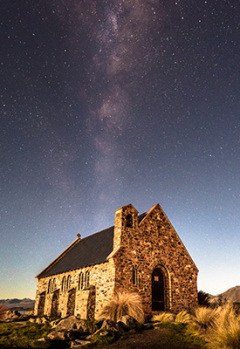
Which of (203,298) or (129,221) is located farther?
(203,298)

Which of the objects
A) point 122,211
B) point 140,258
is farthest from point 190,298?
point 122,211

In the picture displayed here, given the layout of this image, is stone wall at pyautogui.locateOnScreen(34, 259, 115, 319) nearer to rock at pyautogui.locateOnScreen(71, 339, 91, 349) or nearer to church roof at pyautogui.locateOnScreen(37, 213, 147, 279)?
church roof at pyautogui.locateOnScreen(37, 213, 147, 279)

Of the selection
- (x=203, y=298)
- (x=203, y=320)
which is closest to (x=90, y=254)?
(x=203, y=298)

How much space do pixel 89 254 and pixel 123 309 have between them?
31.8 ft

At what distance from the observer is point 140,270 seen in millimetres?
19172

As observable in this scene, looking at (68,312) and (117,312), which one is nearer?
(117,312)

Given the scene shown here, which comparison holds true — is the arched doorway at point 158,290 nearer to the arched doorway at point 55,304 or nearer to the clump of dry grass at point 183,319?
the clump of dry grass at point 183,319

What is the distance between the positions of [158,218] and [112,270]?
6.29 m

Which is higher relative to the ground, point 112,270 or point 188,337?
point 112,270

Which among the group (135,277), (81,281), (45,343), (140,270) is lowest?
(45,343)

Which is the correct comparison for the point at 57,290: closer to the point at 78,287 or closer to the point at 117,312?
the point at 78,287

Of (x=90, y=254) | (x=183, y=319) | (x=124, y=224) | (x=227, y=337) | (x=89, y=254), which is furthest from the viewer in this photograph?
(x=89, y=254)

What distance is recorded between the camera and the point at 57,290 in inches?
1038

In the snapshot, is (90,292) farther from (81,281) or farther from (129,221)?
(129,221)
